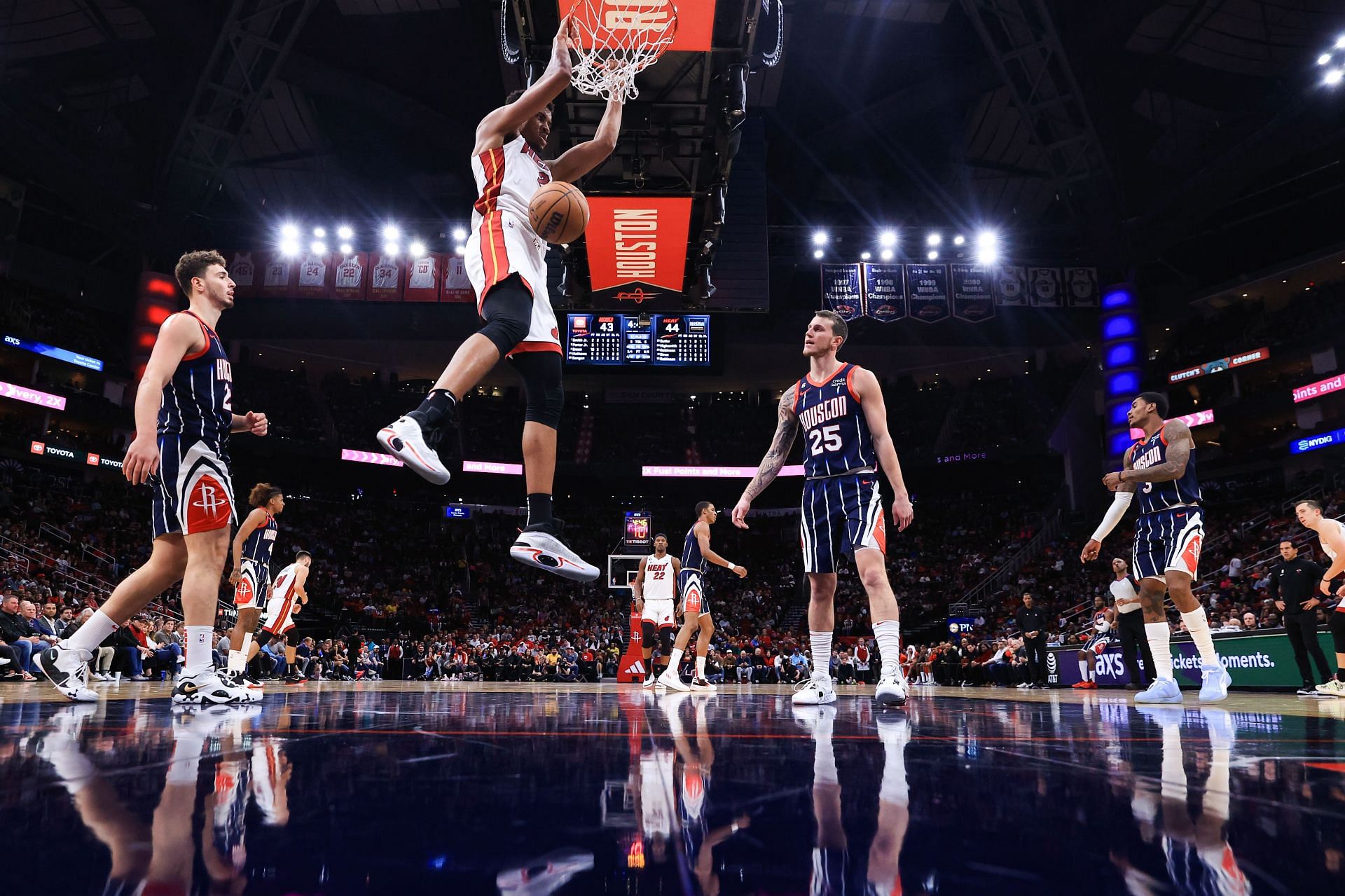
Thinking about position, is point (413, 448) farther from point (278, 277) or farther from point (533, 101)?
point (278, 277)

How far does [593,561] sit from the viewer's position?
2923 cm

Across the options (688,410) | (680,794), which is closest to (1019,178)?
(688,410)

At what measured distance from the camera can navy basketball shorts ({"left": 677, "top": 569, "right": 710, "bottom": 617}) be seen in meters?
8.94

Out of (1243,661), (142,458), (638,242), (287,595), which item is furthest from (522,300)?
(1243,661)

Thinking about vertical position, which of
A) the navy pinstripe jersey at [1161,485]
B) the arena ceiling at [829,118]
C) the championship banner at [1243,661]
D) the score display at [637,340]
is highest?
the arena ceiling at [829,118]

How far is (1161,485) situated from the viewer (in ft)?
18.7

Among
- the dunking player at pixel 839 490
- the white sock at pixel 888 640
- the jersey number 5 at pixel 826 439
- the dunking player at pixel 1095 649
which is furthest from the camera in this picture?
the dunking player at pixel 1095 649

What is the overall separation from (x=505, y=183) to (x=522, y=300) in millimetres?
572

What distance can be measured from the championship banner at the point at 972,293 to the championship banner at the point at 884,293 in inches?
54.3

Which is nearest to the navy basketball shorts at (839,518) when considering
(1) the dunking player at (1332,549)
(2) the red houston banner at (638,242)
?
(1) the dunking player at (1332,549)

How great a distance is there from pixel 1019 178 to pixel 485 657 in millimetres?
20047

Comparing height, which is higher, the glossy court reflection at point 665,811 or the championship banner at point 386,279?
the championship banner at point 386,279

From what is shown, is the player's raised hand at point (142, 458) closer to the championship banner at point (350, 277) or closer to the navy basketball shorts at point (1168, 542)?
the navy basketball shorts at point (1168, 542)

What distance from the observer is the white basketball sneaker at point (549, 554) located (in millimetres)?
3416
